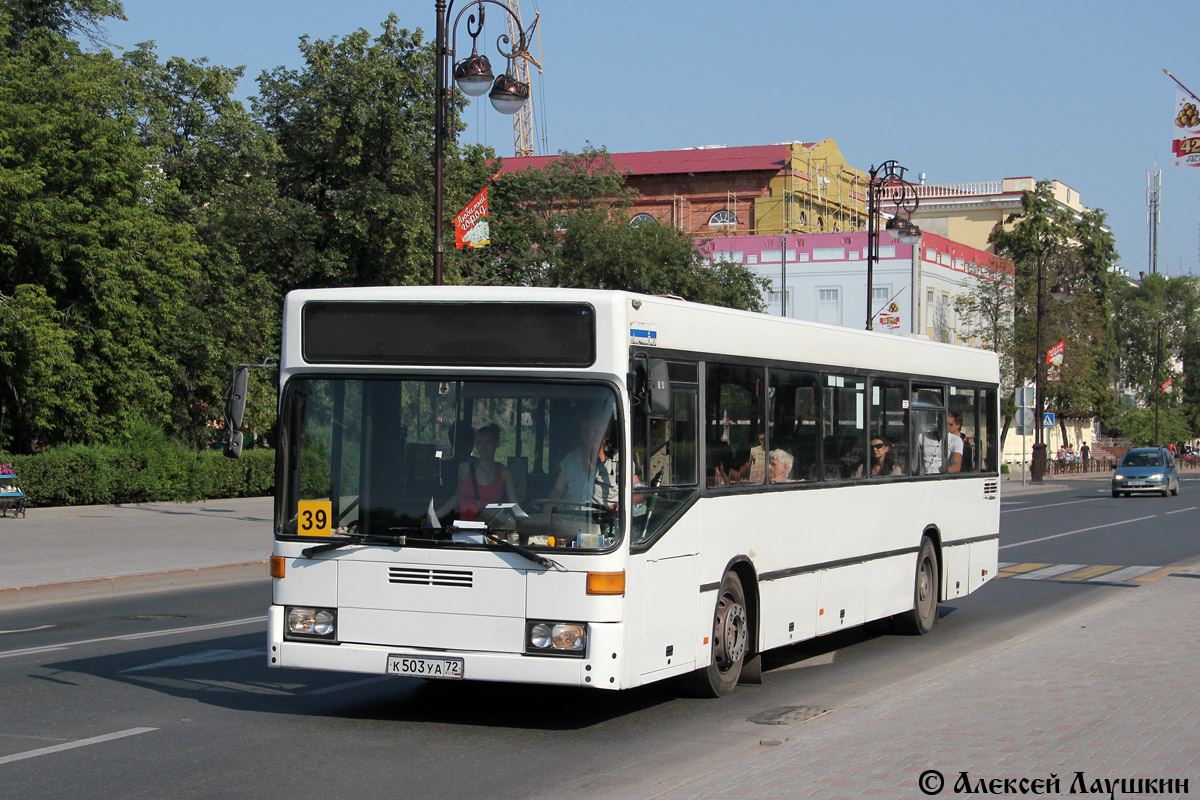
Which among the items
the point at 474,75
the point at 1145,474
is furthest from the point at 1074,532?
the point at 1145,474

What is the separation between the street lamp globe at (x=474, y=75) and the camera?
20016 millimetres

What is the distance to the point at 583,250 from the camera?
182 feet

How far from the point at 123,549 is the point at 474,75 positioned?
8762 millimetres

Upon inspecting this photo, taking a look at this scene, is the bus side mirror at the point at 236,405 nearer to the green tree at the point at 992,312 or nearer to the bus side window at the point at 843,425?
the bus side window at the point at 843,425

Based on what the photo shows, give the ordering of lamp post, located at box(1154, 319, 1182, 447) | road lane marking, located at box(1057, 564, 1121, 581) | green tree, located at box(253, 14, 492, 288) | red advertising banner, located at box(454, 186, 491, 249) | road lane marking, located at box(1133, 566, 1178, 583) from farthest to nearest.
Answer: lamp post, located at box(1154, 319, 1182, 447), green tree, located at box(253, 14, 492, 288), red advertising banner, located at box(454, 186, 491, 249), road lane marking, located at box(1057, 564, 1121, 581), road lane marking, located at box(1133, 566, 1178, 583)

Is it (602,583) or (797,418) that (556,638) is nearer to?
(602,583)

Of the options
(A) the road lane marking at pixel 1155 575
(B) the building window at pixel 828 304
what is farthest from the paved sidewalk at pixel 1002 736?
(B) the building window at pixel 828 304

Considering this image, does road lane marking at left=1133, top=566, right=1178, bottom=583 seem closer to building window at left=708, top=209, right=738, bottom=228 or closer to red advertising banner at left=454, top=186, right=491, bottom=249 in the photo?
red advertising banner at left=454, top=186, right=491, bottom=249

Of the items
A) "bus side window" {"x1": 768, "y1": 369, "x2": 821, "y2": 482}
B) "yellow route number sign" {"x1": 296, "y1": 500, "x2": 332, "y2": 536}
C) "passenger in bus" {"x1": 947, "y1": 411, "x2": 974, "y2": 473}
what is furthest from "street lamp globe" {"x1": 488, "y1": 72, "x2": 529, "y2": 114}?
"yellow route number sign" {"x1": 296, "y1": 500, "x2": 332, "y2": 536}

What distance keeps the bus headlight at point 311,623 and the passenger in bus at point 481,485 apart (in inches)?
37.4

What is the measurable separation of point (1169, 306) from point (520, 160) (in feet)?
213

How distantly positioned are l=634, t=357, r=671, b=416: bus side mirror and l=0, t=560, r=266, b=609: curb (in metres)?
9.71

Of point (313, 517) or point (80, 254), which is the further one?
point (80, 254)

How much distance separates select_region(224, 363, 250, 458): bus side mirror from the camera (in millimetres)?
9273
